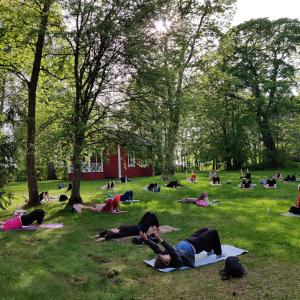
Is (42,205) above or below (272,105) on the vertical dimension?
below

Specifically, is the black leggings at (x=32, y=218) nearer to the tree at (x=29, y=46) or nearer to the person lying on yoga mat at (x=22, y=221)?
the person lying on yoga mat at (x=22, y=221)

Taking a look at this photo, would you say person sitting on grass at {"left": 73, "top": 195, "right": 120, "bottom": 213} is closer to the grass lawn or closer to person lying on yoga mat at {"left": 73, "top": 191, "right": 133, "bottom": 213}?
person lying on yoga mat at {"left": 73, "top": 191, "right": 133, "bottom": 213}

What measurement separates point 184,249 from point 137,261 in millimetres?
1160

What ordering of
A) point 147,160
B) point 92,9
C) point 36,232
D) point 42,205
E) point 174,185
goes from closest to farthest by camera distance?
point 36,232, point 92,9, point 147,160, point 42,205, point 174,185

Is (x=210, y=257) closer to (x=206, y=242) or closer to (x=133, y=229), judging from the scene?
(x=206, y=242)

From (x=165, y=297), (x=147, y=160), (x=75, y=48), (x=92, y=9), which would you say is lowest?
(x=165, y=297)

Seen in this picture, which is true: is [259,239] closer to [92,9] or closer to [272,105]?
[92,9]

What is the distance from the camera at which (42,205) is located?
56.3 ft

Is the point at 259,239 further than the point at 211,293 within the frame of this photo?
Yes

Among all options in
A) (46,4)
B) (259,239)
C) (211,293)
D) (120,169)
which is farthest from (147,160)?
(120,169)

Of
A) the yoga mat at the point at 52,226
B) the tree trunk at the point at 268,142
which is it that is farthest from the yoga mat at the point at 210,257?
the tree trunk at the point at 268,142

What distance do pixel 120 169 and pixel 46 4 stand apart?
24354 millimetres

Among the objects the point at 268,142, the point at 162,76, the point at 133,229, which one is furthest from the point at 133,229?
the point at 268,142

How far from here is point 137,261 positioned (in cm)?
810
